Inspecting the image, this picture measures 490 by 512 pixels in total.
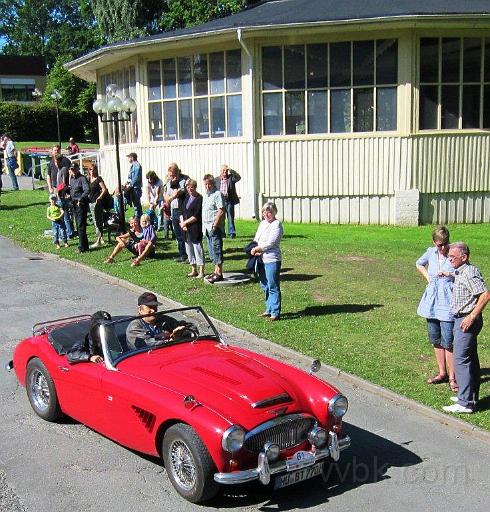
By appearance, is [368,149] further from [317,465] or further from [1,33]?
[1,33]

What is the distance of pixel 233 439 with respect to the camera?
536 centimetres

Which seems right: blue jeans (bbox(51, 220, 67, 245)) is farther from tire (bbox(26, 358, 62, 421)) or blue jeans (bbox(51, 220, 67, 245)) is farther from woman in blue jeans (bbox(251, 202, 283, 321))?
tire (bbox(26, 358, 62, 421))

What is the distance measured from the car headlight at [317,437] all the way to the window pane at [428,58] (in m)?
16.2

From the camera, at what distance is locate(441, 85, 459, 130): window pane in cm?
2028

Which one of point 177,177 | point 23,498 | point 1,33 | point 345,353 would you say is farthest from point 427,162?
point 1,33

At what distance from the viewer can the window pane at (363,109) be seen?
20.1m

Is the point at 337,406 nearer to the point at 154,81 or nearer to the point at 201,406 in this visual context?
the point at 201,406

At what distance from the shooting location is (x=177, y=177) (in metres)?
15.2

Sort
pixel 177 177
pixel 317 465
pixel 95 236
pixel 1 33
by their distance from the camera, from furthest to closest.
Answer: pixel 1 33 → pixel 95 236 → pixel 177 177 → pixel 317 465

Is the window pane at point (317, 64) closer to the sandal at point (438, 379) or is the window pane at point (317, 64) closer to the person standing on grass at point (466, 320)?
the sandal at point (438, 379)

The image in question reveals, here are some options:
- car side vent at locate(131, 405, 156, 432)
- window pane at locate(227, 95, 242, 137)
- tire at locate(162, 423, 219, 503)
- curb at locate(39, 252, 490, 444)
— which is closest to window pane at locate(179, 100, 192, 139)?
window pane at locate(227, 95, 242, 137)

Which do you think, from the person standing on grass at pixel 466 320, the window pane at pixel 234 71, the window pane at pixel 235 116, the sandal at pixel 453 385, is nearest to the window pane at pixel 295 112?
the window pane at pixel 235 116

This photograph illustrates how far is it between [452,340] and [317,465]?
2.78 metres

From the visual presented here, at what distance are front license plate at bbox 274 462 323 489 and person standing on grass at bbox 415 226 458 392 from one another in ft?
8.98
